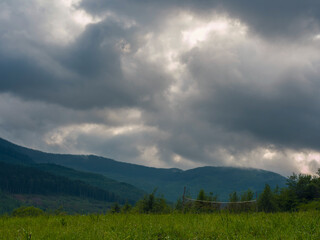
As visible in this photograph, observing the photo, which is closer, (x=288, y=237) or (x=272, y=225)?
(x=288, y=237)

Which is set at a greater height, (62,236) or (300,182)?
(300,182)

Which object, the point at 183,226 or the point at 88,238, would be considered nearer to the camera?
the point at 88,238

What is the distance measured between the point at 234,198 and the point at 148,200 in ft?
178

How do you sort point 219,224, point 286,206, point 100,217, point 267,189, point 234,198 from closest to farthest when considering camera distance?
point 219,224 < point 100,217 < point 286,206 < point 267,189 < point 234,198

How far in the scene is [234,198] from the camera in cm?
12912

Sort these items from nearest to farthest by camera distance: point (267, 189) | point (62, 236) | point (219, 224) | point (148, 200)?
1. point (62, 236)
2. point (219, 224)
3. point (148, 200)
4. point (267, 189)

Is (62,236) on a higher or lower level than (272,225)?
lower

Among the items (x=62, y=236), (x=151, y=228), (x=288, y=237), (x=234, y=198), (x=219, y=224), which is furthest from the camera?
(x=234, y=198)

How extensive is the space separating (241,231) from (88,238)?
16.9 feet

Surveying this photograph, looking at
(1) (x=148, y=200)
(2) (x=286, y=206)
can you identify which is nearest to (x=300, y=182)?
(2) (x=286, y=206)

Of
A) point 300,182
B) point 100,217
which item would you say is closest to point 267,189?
point 300,182

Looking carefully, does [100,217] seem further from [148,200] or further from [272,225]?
[148,200]

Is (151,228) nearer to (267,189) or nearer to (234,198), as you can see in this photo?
(267,189)

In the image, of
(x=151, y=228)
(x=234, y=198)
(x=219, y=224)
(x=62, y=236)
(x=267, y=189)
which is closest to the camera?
(x=62, y=236)
